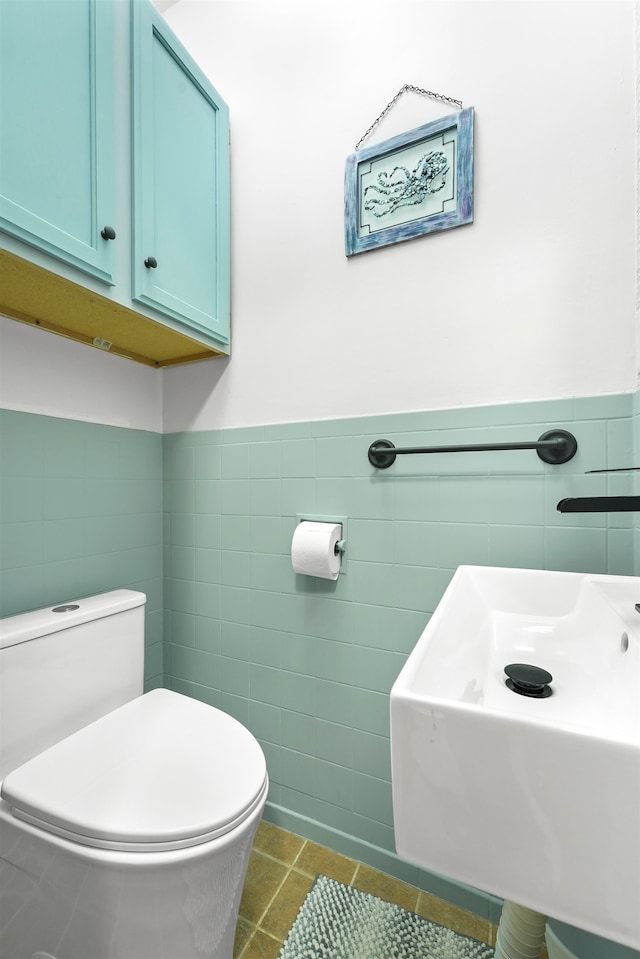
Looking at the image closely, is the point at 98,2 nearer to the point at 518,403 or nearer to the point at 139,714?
the point at 518,403

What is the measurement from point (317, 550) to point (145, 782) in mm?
617

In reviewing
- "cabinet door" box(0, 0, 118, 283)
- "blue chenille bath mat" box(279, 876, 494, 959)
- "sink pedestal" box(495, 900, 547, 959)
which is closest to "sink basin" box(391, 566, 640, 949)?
"sink pedestal" box(495, 900, 547, 959)

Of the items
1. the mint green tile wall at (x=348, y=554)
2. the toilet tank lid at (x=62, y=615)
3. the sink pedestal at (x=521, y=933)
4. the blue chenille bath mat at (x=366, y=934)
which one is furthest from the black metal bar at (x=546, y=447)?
the blue chenille bath mat at (x=366, y=934)

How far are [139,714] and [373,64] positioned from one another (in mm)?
1859

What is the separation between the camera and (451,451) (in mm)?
1010

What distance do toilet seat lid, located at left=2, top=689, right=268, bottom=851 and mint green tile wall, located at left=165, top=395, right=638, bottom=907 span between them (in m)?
0.35

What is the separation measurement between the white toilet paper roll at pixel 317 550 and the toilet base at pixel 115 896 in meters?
0.53

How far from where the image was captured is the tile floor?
961mm

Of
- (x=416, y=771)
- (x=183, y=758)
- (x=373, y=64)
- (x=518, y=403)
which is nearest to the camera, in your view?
(x=416, y=771)

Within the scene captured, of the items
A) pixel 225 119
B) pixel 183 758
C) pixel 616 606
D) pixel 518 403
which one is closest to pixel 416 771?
pixel 616 606

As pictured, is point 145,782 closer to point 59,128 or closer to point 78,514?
point 78,514

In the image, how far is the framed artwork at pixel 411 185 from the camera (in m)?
1.02

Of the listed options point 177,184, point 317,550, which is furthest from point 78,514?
point 177,184

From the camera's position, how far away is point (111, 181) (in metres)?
0.95
